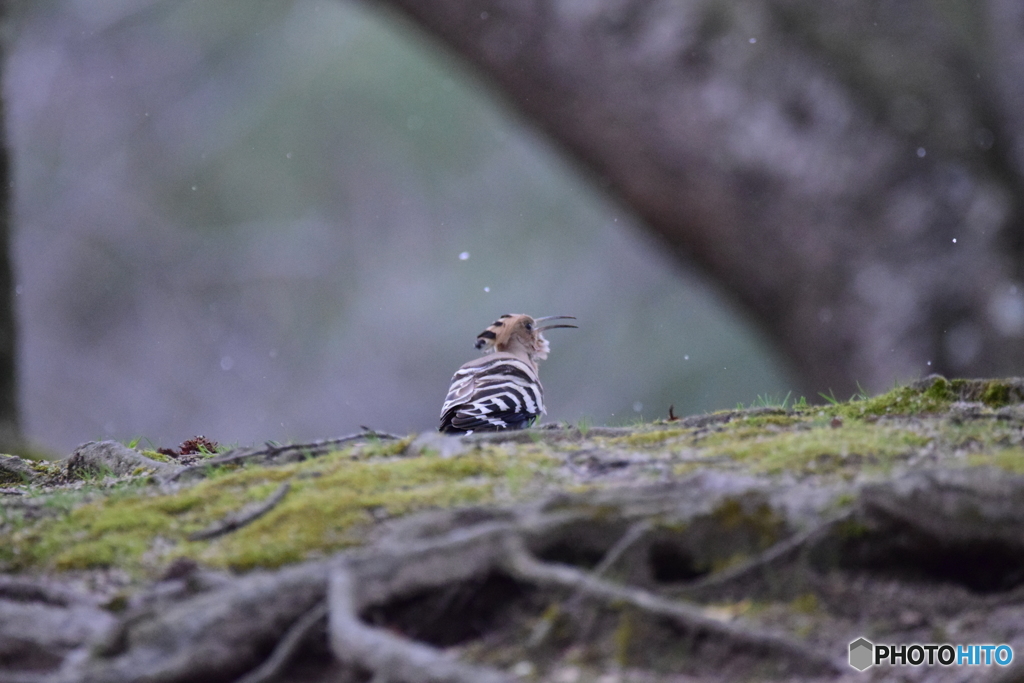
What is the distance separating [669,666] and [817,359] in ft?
14.2

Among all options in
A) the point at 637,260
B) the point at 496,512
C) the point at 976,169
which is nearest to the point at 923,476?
the point at 496,512

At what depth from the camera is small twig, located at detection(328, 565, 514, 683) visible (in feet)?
6.58

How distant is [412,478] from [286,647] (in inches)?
37.5

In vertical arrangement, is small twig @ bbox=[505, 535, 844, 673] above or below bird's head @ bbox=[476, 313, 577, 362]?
below

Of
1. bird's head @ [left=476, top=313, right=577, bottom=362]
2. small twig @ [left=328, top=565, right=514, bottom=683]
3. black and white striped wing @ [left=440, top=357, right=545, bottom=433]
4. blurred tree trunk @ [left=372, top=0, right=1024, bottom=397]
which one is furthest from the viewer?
bird's head @ [left=476, top=313, right=577, bottom=362]

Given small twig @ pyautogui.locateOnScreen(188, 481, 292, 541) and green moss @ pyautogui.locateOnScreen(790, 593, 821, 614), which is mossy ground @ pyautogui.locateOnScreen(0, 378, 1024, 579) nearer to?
small twig @ pyautogui.locateOnScreen(188, 481, 292, 541)

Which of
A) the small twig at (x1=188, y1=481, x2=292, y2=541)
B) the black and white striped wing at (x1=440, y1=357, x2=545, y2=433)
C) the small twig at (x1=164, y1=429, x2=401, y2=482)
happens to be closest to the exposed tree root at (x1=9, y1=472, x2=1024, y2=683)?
the small twig at (x1=188, y1=481, x2=292, y2=541)

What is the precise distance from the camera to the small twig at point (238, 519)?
290cm

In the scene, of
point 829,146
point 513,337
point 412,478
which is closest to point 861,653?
point 412,478

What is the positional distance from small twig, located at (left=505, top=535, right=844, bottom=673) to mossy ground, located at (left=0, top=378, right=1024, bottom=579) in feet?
1.70

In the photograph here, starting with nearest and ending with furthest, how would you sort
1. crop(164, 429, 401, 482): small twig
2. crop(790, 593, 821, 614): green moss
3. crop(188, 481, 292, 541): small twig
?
crop(790, 593, 821, 614): green moss < crop(188, 481, 292, 541): small twig < crop(164, 429, 401, 482): small twig

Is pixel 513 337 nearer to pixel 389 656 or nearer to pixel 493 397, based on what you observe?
pixel 493 397

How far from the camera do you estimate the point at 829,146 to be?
575cm

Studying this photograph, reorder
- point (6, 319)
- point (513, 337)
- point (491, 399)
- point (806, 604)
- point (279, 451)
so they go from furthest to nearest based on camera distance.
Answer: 1. point (513, 337)
2. point (6, 319)
3. point (491, 399)
4. point (279, 451)
5. point (806, 604)
